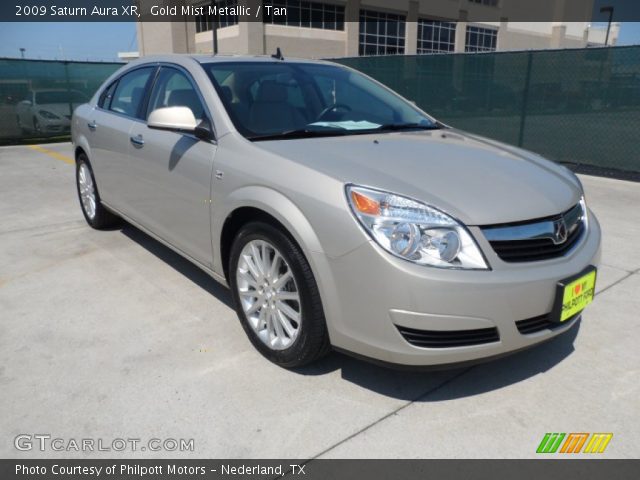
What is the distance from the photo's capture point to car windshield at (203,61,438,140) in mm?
3133

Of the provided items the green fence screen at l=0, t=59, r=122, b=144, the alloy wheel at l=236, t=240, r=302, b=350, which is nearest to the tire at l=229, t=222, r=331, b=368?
the alloy wheel at l=236, t=240, r=302, b=350

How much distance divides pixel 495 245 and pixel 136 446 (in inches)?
69.6

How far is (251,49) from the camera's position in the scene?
27.0 meters

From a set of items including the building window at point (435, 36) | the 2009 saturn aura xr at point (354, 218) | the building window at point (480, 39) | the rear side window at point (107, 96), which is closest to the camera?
the 2009 saturn aura xr at point (354, 218)

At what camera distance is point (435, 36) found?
37.6 m

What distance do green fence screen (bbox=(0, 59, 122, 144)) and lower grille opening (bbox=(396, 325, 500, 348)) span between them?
42.1 feet

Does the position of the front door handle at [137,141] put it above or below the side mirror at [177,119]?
below

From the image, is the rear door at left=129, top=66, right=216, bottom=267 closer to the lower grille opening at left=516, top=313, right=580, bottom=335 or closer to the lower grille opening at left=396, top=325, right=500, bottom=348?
the lower grille opening at left=396, top=325, right=500, bottom=348

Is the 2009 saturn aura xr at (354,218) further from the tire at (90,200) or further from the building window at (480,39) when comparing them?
the building window at (480,39)

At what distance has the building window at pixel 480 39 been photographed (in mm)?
40531

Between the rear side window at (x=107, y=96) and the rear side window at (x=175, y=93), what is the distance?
40.5 inches

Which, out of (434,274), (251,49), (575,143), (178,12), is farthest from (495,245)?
(178,12)

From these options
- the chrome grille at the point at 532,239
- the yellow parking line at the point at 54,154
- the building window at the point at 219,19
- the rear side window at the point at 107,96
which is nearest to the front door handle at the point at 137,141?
the rear side window at the point at 107,96

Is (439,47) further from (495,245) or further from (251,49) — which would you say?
(495,245)
